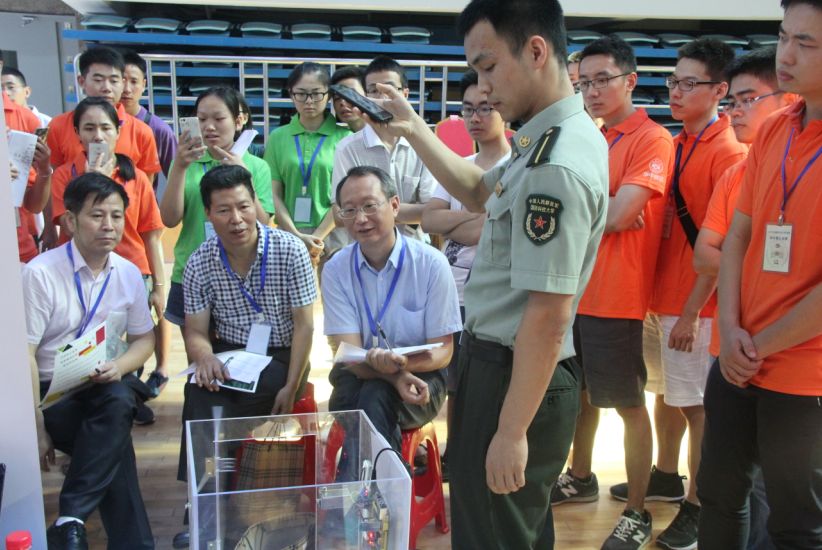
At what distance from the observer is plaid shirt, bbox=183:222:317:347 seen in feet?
7.70

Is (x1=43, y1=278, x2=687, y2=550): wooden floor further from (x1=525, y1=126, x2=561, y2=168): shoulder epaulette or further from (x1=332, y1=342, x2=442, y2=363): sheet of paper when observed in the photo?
(x1=525, y1=126, x2=561, y2=168): shoulder epaulette

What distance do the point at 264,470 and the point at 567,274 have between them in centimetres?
89

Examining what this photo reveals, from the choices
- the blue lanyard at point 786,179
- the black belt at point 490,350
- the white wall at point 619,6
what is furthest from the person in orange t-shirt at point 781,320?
the white wall at point 619,6

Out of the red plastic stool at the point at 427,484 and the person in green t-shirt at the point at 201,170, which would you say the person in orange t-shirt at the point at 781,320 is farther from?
the person in green t-shirt at the point at 201,170

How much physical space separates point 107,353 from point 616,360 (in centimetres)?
159

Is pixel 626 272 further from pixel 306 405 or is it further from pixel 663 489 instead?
pixel 306 405

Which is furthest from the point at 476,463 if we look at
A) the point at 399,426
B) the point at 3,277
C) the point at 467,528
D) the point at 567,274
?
the point at 3,277

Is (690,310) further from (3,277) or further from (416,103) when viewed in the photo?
(416,103)

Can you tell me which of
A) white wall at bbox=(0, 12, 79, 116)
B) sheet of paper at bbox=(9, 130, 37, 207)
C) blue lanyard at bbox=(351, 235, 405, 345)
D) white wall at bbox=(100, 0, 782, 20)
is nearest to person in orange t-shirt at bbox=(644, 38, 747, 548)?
blue lanyard at bbox=(351, 235, 405, 345)

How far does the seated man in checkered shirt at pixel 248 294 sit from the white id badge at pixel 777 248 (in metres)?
1.43

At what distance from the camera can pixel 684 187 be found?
2172mm

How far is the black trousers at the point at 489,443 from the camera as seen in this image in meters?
1.29

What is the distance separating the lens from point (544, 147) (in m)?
1.16

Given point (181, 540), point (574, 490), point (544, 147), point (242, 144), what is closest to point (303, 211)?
point (242, 144)
